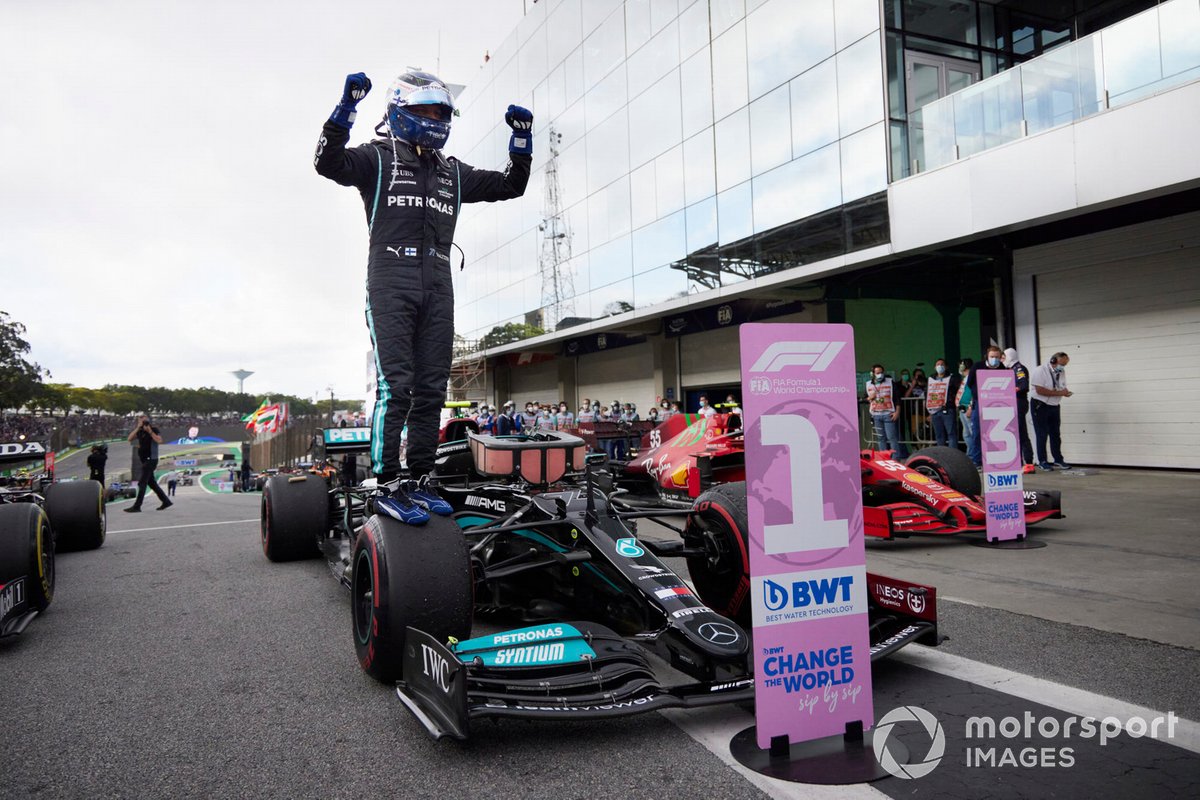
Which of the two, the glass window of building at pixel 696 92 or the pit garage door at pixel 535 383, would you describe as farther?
the pit garage door at pixel 535 383

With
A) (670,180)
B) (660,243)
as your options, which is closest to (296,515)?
(660,243)

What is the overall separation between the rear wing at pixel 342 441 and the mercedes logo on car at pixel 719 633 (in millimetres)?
4354

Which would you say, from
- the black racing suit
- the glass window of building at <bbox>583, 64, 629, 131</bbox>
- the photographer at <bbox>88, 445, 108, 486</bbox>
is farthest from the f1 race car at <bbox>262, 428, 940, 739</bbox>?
the glass window of building at <bbox>583, 64, 629, 131</bbox>

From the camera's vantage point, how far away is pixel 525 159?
13.4 ft

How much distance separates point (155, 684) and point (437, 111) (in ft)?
9.43

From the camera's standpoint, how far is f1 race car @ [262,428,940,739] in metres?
2.43

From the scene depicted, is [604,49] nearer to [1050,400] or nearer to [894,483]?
[1050,400]

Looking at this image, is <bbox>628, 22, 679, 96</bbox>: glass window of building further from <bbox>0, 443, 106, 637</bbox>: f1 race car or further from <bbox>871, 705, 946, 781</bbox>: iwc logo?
<bbox>871, 705, 946, 781</bbox>: iwc logo

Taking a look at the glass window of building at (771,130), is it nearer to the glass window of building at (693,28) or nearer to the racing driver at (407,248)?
the glass window of building at (693,28)

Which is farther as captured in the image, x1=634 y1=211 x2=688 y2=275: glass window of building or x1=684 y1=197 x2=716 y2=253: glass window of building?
x1=634 y1=211 x2=688 y2=275: glass window of building

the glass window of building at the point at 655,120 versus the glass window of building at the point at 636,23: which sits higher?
the glass window of building at the point at 636,23

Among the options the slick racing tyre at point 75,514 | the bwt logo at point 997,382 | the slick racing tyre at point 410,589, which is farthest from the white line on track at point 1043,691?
the slick racing tyre at point 75,514

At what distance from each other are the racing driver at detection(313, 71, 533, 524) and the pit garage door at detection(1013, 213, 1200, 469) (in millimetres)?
10859

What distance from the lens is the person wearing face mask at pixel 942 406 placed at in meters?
11.9
